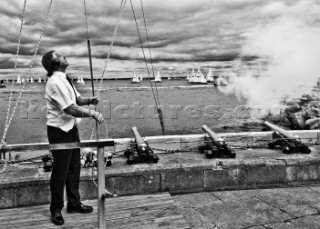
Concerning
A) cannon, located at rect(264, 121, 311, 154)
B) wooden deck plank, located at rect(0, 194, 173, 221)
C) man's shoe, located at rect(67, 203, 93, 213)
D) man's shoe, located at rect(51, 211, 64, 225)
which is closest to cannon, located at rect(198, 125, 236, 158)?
cannon, located at rect(264, 121, 311, 154)

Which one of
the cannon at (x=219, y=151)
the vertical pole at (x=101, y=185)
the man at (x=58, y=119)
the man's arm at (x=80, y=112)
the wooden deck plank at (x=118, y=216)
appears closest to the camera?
the vertical pole at (x=101, y=185)

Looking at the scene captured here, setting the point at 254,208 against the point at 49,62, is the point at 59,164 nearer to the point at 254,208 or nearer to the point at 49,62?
the point at 49,62

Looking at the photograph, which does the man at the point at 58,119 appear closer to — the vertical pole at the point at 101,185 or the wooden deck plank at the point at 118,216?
the wooden deck plank at the point at 118,216

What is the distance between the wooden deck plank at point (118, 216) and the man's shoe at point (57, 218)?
0.17 ft

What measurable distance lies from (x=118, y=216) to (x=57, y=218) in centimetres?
67

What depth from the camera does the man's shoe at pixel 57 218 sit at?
3536 millimetres

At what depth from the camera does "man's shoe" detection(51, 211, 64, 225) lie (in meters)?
3.54

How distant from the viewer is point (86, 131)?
1416 inches

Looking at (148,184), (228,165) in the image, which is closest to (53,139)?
(148,184)

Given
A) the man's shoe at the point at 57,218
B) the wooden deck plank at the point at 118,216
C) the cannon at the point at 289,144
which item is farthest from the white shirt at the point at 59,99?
the cannon at the point at 289,144

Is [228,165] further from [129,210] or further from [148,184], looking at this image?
[129,210]

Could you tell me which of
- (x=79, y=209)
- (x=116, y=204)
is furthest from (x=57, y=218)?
(x=116, y=204)

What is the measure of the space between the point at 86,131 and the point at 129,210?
108 feet

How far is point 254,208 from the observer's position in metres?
4.47
